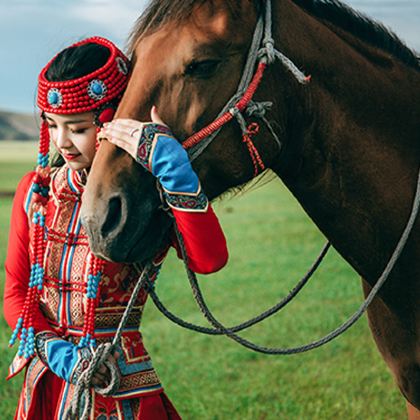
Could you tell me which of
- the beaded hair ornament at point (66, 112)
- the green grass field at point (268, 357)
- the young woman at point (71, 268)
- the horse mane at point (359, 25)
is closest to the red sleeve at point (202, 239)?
the young woman at point (71, 268)

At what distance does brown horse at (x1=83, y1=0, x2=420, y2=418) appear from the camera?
1909mm

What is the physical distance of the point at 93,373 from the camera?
204cm

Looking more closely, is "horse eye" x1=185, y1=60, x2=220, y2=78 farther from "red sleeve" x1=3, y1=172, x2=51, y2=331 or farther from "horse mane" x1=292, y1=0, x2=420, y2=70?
"red sleeve" x1=3, y1=172, x2=51, y2=331

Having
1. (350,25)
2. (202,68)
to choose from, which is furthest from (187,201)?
(350,25)

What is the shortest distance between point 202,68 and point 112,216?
495 mm

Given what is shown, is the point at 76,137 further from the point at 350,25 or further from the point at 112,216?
the point at 350,25

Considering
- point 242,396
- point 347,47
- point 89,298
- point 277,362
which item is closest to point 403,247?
point 347,47

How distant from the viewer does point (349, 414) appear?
4.20 meters

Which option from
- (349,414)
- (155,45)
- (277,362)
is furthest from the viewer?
(277,362)

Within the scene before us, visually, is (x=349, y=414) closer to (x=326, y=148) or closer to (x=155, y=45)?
(x=326, y=148)

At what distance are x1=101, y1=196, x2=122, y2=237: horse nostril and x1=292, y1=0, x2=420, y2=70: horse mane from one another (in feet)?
3.09

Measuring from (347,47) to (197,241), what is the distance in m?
0.84

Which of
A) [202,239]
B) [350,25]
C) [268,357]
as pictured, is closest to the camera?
[202,239]

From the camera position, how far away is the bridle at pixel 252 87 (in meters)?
1.98
